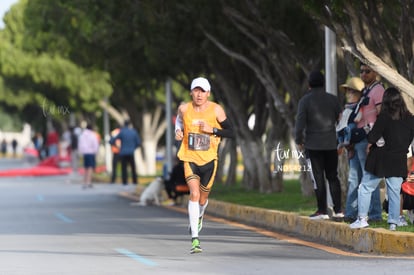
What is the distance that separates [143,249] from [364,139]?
3173mm

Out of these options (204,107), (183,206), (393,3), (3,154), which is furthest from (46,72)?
(3,154)

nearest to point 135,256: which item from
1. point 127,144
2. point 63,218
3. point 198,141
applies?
point 198,141

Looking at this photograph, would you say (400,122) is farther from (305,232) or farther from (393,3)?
(393,3)

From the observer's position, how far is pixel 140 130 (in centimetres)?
4819

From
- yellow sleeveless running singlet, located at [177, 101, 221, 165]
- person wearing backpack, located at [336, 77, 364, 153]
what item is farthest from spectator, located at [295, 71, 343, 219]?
yellow sleeveless running singlet, located at [177, 101, 221, 165]

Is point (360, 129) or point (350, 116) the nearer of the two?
point (360, 129)

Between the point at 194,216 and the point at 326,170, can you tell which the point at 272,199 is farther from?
the point at 194,216

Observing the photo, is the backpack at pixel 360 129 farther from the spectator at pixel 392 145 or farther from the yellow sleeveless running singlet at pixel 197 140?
the yellow sleeveless running singlet at pixel 197 140

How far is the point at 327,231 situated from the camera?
637 inches

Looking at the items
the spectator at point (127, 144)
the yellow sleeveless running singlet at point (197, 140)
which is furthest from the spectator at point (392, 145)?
the spectator at point (127, 144)

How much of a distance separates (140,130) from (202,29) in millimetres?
23998

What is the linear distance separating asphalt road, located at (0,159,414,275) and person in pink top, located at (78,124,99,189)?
1048 cm

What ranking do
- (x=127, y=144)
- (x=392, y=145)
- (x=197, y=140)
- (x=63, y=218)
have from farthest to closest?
(x=127, y=144), (x=63, y=218), (x=392, y=145), (x=197, y=140)

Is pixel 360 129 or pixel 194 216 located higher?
pixel 360 129
